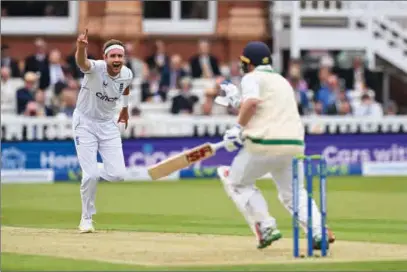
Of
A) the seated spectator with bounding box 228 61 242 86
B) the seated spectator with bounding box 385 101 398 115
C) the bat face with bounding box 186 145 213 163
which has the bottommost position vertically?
the seated spectator with bounding box 385 101 398 115

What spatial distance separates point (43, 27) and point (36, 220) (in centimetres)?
1387

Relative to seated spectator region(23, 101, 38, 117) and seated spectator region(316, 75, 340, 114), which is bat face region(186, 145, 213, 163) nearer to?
seated spectator region(23, 101, 38, 117)

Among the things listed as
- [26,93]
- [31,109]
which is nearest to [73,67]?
[26,93]

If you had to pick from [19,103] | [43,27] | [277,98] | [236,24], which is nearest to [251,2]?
[236,24]

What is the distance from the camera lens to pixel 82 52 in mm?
13484

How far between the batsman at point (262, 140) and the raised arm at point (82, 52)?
1.91 metres

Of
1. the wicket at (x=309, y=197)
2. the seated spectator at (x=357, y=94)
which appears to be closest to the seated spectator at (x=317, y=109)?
the seated spectator at (x=357, y=94)

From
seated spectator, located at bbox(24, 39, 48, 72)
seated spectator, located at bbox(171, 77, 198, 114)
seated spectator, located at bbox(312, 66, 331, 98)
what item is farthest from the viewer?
seated spectator, located at bbox(312, 66, 331, 98)

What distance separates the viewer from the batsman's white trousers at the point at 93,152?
14195 mm

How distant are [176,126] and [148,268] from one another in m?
14.3

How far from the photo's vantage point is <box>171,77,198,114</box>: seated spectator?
25641mm

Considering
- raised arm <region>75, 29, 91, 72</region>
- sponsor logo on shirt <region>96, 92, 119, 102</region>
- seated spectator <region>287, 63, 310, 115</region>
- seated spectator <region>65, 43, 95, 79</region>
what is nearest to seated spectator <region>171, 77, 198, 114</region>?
seated spectator <region>287, 63, 310, 115</region>

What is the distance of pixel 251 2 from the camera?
1161 inches

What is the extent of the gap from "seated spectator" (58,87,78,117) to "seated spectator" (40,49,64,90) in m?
0.90
